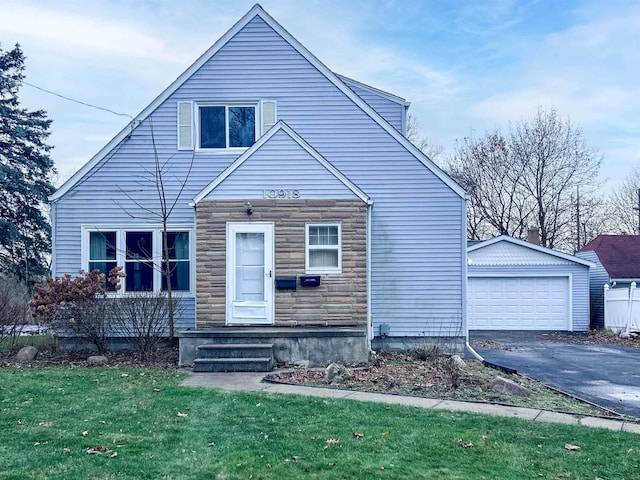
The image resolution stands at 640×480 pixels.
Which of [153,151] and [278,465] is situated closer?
[278,465]

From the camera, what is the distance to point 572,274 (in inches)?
893

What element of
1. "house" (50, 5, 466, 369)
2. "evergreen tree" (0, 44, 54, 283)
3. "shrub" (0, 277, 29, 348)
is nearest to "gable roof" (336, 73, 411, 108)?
A: "house" (50, 5, 466, 369)

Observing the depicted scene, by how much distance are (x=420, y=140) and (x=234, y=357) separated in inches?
1175

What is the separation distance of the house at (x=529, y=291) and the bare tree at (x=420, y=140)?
1663cm

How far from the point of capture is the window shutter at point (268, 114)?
14.2 meters

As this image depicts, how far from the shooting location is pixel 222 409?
768cm

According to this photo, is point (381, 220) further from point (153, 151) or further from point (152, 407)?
point (152, 407)

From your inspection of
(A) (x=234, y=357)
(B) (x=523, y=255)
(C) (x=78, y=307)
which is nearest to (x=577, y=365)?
(A) (x=234, y=357)

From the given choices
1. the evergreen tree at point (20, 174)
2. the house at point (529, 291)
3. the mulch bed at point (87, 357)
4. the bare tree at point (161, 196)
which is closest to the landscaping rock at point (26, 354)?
the mulch bed at point (87, 357)

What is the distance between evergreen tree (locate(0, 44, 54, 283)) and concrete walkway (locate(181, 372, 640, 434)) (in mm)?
21824

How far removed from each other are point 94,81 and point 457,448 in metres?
15.4

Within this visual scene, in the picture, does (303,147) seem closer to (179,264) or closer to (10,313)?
(179,264)

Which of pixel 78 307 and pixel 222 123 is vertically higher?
pixel 222 123

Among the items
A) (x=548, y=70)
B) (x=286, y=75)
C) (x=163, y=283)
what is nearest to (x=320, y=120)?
(x=286, y=75)
